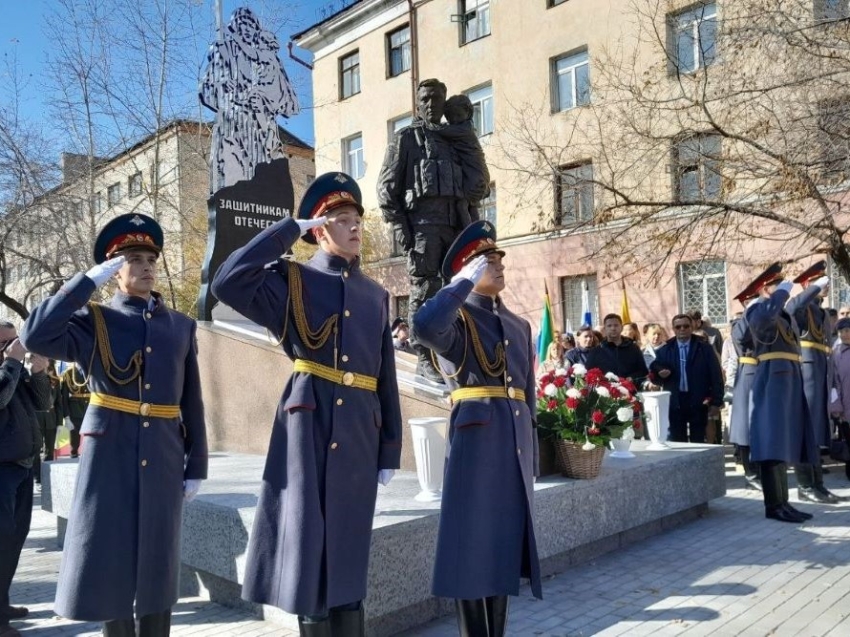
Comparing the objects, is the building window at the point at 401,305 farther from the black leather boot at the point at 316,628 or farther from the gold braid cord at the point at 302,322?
the black leather boot at the point at 316,628

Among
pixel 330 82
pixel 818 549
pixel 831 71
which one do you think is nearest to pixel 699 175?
pixel 831 71

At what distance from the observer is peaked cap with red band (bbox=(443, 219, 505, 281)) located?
3.63m

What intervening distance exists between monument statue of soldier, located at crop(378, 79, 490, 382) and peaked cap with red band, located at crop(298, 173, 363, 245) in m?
3.75

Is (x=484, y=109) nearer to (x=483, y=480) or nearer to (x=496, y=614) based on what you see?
(x=483, y=480)

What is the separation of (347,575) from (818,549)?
13.3ft

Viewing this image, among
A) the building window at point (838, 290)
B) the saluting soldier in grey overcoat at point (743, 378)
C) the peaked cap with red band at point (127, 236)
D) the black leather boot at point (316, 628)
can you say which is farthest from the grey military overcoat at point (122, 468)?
the building window at point (838, 290)

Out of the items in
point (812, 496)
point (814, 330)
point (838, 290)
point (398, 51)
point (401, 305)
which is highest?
point (398, 51)

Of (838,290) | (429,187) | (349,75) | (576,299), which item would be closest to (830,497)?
(429,187)

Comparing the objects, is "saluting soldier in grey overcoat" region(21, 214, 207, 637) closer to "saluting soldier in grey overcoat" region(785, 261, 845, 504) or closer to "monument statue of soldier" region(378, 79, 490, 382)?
"monument statue of soldier" region(378, 79, 490, 382)

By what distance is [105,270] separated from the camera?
317 centimetres

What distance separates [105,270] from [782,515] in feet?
18.3

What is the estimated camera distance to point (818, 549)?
5.57 meters

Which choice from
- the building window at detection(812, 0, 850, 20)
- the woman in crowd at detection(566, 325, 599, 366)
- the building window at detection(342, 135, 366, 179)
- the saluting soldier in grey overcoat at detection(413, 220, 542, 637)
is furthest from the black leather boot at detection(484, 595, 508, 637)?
the building window at detection(342, 135, 366, 179)

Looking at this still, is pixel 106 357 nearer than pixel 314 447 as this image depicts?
No
